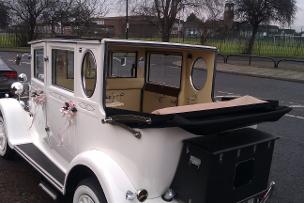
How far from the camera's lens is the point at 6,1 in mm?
35562

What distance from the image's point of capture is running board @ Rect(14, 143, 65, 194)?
397 cm

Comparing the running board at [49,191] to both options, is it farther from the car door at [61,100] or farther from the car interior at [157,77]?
the car interior at [157,77]

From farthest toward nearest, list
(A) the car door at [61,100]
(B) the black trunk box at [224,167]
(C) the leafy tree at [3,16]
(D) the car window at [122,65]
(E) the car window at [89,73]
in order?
(C) the leafy tree at [3,16] → (D) the car window at [122,65] → (A) the car door at [61,100] → (E) the car window at [89,73] → (B) the black trunk box at [224,167]

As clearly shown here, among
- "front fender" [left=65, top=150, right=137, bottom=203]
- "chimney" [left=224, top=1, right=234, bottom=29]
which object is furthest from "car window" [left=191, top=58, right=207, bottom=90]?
"chimney" [left=224, top=1, right=234, bottom=29]

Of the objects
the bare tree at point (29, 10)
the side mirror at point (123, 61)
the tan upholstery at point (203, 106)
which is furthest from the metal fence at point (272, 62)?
the bare tree at point (29, 10)

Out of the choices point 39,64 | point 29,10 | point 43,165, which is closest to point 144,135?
point 43,165

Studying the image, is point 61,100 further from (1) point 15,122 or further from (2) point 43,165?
(1) point 15,122

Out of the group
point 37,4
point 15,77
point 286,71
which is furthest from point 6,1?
point 15,77

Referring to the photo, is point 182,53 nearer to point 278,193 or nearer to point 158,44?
point 158,44

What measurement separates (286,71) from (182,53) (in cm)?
1716

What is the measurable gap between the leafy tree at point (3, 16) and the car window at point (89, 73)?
116 feet

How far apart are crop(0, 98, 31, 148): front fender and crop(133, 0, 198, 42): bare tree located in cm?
2572

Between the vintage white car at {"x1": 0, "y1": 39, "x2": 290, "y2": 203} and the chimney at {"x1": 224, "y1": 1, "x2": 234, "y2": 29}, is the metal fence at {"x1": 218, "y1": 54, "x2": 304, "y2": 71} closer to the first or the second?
the chimney at {"x1": 224, "y1": 1, "x2": 234, "y2": 29}

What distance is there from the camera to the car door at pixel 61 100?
13.0ft
